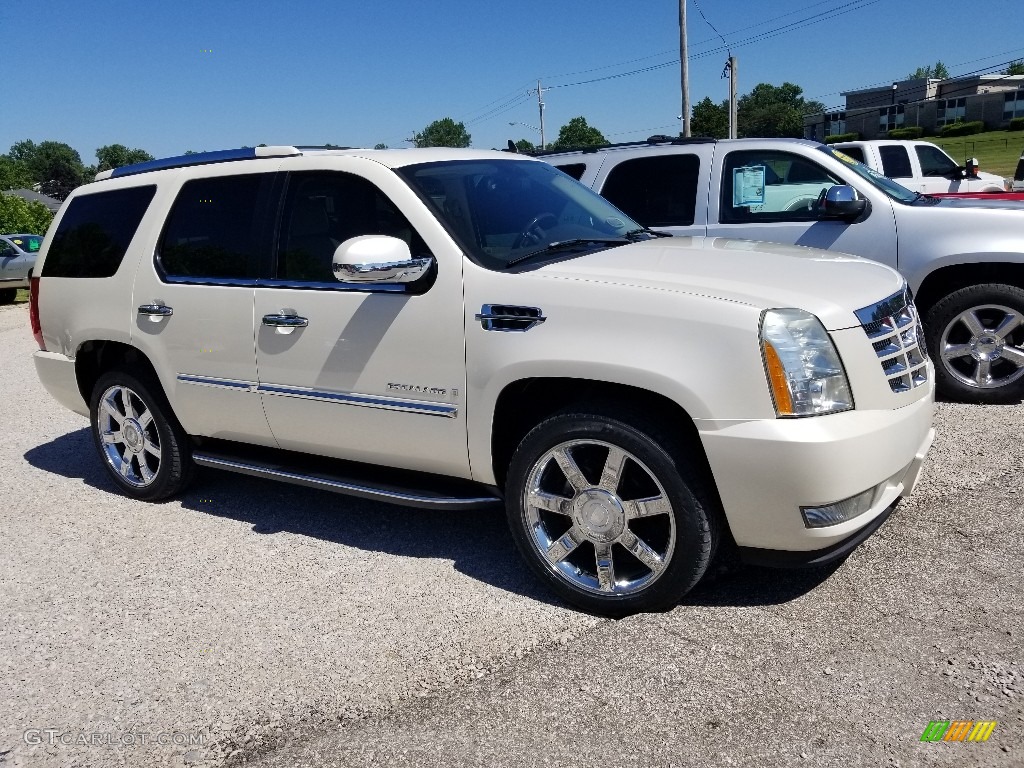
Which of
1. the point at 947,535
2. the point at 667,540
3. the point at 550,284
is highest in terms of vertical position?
the point at 550,284

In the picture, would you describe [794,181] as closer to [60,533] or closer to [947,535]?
[947,535]

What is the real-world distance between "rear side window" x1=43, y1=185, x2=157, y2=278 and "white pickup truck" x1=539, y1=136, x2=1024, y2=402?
3953 millimetres

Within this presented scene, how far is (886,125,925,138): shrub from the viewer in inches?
3137

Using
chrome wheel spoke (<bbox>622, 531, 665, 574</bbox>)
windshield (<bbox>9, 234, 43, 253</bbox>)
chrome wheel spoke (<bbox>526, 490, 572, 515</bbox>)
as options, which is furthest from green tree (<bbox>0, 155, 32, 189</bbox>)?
chrome wheel spoke (<bbox>622, 531, 665, 574</bbox>)

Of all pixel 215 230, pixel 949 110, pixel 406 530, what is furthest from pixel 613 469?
pixel 949 110

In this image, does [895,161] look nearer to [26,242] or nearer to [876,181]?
[876,181]

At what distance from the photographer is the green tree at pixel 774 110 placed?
105438 mm

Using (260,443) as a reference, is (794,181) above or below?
above

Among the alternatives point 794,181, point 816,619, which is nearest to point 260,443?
point 816,619

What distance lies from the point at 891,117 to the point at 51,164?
13798 cm

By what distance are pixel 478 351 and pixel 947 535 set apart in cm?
233

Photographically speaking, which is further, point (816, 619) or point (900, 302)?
point (900, 302)

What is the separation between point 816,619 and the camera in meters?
3.37

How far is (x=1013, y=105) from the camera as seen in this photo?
82.2 metres
